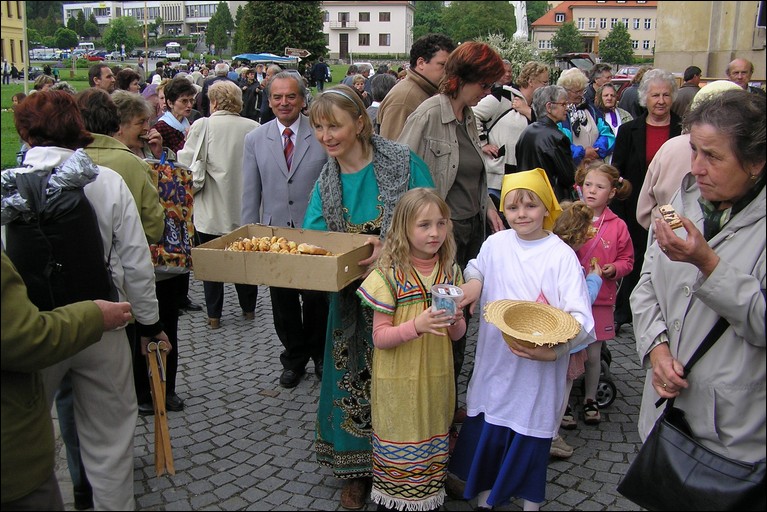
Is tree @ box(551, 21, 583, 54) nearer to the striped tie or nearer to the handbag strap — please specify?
the striped tie

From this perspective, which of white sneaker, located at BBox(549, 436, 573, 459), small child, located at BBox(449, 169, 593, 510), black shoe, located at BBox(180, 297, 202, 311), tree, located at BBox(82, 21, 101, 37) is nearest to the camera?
small child, located at BBox(449, 169, 593, 510)

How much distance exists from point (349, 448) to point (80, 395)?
55.0 inches

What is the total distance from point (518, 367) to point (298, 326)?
2.40m

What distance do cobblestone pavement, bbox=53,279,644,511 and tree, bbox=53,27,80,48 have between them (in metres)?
2.64

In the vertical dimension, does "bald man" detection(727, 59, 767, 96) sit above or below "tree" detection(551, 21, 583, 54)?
below

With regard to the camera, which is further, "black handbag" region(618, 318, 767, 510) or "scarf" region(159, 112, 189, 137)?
"scarf" region(159, 112, 189, 137)

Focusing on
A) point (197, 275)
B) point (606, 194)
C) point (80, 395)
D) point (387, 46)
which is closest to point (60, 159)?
point (197, 275)

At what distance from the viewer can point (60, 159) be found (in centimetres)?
302

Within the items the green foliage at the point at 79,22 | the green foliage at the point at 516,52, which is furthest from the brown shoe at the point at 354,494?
the green foliage at the point at 516,52

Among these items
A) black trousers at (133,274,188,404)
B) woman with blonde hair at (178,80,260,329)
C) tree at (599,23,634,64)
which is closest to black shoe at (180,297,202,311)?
woman with blonde hair at (178,80,260,329)

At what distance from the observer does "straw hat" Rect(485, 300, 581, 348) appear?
284cm

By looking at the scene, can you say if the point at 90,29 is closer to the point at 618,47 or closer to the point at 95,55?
the point at 95,55

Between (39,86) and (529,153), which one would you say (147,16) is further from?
(529,153)

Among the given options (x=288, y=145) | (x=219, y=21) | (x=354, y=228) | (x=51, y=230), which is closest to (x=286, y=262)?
(x=354, y=228)
